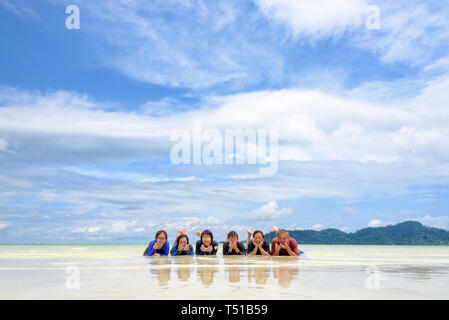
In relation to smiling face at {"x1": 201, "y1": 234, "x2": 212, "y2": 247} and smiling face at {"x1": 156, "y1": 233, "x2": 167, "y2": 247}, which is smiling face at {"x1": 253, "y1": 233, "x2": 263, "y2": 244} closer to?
smiling face at {"x1": 201, "y1": 234, "x2": 212, "y2": 247}

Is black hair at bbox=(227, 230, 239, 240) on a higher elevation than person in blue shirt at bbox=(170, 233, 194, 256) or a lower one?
higher

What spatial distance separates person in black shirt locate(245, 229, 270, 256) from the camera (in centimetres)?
1686

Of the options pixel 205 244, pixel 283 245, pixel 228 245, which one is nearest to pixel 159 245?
pixel 205 244

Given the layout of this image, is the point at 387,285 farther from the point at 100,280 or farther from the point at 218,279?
the point at 100,280

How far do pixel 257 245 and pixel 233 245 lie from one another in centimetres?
104

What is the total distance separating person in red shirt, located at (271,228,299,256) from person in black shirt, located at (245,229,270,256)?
1.40 ft

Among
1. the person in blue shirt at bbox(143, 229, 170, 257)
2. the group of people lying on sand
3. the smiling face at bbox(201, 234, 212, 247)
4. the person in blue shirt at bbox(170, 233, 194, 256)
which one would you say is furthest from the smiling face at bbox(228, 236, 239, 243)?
the person in blue shirt at bbox(143, 229, 170, 257)

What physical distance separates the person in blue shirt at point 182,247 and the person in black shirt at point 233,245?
1637mm

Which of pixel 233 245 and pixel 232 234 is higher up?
pixel 232 234

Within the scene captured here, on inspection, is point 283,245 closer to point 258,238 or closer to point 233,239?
point 258,238

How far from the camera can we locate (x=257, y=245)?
16.9 metres
